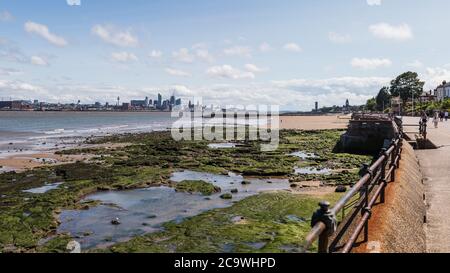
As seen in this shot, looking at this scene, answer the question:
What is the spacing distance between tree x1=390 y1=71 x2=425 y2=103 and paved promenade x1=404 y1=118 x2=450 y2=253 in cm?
10681

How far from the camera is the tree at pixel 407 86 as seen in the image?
376 ft

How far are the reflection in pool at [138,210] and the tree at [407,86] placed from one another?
10519 cm

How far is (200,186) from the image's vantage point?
63.8 ft

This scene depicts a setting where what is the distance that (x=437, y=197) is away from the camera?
912 centimetres

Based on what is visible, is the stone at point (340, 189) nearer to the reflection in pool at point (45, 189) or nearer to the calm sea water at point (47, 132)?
the reflection in pool at point (45, 189)

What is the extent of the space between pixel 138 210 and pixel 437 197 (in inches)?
407

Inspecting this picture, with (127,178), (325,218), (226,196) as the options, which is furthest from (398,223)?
(127,178)

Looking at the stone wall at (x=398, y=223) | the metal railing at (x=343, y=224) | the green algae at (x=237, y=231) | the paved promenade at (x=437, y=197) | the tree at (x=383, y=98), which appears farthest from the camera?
the tree at (x=383, y=98)

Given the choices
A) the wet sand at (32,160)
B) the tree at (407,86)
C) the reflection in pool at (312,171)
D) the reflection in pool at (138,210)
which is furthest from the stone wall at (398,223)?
the tree at (407,86)

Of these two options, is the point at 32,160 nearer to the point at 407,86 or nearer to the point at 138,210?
the point at 138,210
